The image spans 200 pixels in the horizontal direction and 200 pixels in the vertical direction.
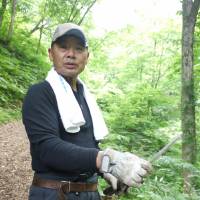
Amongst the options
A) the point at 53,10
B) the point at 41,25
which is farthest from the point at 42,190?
the point at 41,25

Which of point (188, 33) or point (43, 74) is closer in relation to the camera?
point (188, 33)

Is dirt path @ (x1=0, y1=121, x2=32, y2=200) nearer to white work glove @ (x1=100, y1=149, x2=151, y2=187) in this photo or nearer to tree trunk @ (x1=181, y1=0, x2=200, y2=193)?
tree trunk @ (x1=181, y1=0, x2=200, y2=193)

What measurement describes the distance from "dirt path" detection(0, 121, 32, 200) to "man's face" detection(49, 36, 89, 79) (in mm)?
3976

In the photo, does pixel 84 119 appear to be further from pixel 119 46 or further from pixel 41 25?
A: pixel 119 46

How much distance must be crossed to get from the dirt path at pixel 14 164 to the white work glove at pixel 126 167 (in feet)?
14.1

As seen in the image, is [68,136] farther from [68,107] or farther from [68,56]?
Result: [68,56]

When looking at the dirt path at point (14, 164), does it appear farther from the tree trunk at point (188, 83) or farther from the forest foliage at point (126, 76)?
the tree trunk at point (188, 83)

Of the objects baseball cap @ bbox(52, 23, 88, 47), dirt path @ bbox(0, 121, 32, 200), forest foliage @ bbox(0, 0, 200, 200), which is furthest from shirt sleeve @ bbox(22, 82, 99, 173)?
dirt path @ bbox(0, 121, 32, 200)

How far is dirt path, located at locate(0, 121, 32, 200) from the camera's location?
20.0 feet

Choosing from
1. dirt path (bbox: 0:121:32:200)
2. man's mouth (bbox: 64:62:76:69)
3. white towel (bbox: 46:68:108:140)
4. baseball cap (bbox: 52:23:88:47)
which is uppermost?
baseball cap (bbox: 52:23:88:47)

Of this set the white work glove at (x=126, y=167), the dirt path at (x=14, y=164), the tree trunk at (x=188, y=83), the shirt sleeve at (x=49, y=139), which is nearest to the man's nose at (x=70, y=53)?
the shirt sleeve at (x=49, y=139)

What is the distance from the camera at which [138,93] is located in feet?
36.1

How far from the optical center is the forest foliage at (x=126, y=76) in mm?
7388

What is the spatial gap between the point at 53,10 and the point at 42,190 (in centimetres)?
1858
